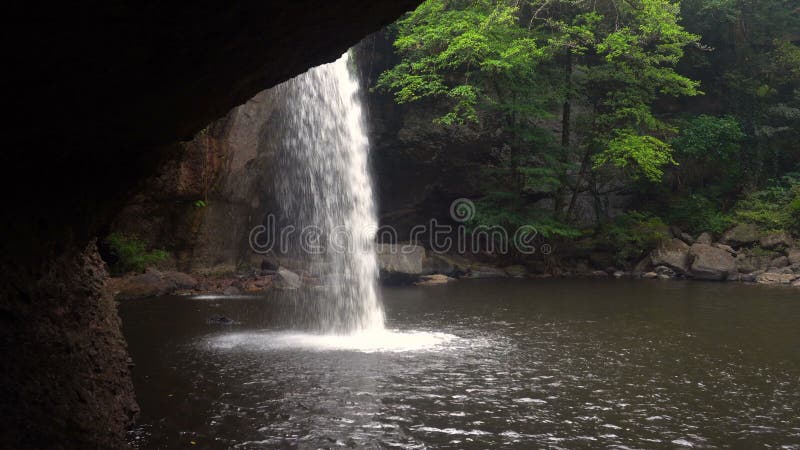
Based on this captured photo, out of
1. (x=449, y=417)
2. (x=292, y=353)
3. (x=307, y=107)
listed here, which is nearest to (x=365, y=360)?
(x=292, y=353)

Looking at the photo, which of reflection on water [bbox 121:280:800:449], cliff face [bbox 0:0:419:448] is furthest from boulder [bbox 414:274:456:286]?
cliff face [bbox 0:0:419:448]

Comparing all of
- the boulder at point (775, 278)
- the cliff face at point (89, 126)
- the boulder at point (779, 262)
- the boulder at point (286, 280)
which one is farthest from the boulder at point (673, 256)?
the cliff face at point (89, 126)

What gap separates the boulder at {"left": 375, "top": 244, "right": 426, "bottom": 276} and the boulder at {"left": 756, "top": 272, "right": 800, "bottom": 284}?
11069 millimetres

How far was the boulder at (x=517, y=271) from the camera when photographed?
23188 millimetres

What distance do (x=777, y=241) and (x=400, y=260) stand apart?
1364cm

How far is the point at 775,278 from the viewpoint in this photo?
67.7ft

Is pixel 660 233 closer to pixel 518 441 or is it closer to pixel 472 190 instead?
pixel 472 190

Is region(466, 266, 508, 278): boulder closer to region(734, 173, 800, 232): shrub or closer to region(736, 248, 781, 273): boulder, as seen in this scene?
region(736, 248, 781, 273): boulder

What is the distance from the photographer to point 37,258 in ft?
13.6

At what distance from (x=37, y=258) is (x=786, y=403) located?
7138mm

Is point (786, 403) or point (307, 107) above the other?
point (307, 107)

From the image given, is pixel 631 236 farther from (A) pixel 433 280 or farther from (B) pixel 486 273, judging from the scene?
(A) pixel 433 280

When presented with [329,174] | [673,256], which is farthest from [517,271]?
[329,174]

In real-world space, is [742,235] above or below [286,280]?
above
